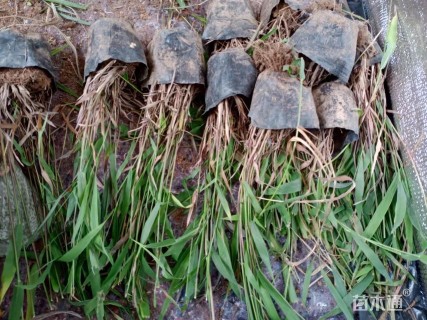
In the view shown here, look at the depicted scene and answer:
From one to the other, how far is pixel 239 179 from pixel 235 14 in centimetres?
53

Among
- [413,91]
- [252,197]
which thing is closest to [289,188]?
[252,197]

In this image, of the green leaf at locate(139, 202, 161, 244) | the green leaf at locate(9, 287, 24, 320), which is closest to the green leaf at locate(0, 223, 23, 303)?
the green leaf at locate(9, 287, 24, 320)

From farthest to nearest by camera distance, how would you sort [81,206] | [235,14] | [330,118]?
[235,14] < [330,118] < [81,206]

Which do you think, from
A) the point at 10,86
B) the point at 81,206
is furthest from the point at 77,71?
the point at 81,206

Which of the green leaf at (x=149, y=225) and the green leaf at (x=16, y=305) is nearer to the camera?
the green leaf at (x=16, y=305)

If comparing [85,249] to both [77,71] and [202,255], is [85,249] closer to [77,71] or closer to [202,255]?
[202,255]

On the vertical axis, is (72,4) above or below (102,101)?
above

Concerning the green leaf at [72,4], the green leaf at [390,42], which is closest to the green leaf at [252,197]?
the green leaf at [390,42]

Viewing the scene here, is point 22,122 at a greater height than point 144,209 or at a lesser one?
greater

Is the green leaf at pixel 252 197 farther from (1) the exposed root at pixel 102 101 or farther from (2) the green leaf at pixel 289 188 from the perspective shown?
(1) the exposed root at pixel 102 101

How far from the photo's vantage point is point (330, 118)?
133 cm

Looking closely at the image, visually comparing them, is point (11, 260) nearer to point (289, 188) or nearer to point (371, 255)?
point (289, 188)

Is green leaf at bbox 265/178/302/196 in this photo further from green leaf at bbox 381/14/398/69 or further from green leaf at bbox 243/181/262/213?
green leaf at bbox 381/14/398/69

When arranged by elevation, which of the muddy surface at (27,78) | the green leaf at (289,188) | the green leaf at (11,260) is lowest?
the green leaf at (11,260)
